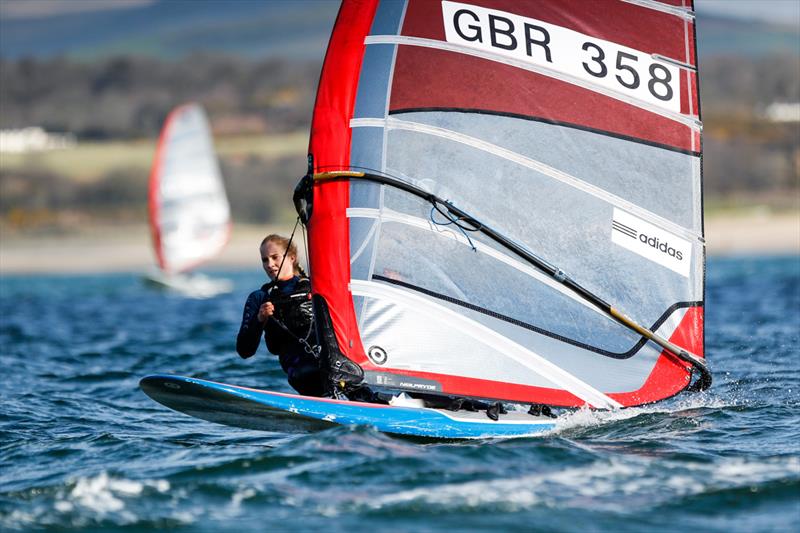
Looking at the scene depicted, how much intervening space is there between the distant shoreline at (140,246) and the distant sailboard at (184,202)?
1559cm

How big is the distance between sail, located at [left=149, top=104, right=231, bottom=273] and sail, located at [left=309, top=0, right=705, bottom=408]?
20.4 m

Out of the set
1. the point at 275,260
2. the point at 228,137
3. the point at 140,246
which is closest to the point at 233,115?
the point at 228,137

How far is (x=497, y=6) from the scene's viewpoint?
6.61 m

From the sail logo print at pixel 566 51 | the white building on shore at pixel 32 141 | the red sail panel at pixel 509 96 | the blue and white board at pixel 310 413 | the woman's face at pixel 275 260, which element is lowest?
the blue and white board at pixel 310 413

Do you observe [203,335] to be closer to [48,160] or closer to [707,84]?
[707,84]

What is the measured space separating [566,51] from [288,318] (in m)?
2.39

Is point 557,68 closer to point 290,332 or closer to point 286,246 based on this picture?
point 286,246

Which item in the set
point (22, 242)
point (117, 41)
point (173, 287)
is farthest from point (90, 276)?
point (117, 41)

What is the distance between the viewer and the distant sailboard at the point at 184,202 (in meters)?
26.5

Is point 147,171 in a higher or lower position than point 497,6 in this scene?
higher

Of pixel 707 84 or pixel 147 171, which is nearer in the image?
pixel 707 84

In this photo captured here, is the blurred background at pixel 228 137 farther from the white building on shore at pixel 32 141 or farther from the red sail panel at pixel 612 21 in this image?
the red sail panel at pixel 612 21

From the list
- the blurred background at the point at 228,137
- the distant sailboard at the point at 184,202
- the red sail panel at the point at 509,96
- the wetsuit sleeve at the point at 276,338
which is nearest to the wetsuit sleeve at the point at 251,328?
the wetsuit sleeve at the point at 276,338

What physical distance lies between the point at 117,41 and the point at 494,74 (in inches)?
3184
